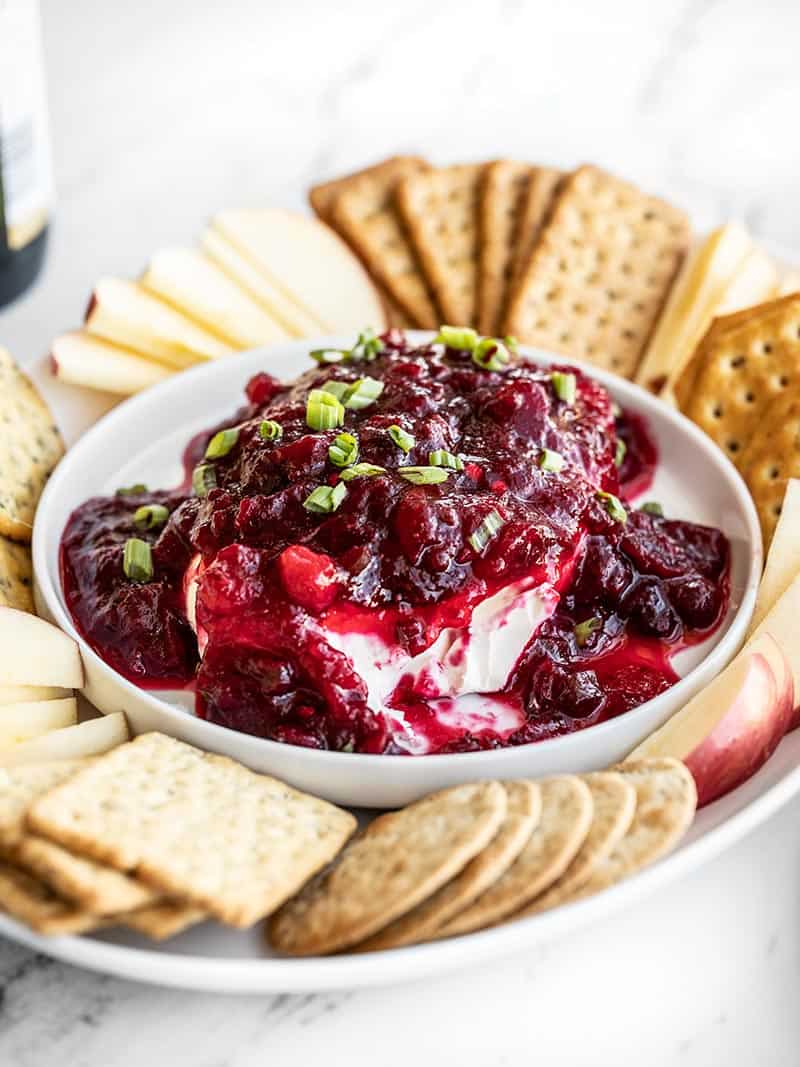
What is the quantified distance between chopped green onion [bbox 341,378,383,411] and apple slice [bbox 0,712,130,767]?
905 mm

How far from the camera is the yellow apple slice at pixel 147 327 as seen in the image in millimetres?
4020

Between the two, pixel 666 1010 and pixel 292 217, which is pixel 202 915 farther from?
pixel 292 217

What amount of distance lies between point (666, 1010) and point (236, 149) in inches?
171

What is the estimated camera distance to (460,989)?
2553 millimetres

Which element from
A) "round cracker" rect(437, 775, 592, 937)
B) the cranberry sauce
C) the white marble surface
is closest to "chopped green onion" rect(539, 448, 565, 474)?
the cranberry sauce

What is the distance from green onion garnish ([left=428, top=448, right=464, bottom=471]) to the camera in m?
3.00

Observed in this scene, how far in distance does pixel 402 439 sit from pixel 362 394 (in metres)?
0.27

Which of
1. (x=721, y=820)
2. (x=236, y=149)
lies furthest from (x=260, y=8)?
(x=721, y=820)

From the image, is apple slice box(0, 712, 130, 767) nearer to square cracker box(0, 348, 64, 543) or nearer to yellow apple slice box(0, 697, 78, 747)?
yellow apple slice box(0, 697, 78, 747)

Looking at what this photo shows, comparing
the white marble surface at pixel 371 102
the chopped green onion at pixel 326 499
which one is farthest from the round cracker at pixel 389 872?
the white marble surface at pixel 371 102

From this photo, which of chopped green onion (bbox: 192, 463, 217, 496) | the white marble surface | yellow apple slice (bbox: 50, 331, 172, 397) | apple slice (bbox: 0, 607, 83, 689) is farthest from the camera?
the white marble surface

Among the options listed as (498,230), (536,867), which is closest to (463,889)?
(536,867)

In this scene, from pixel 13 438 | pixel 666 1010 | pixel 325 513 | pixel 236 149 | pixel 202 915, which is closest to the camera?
pixel 202 915

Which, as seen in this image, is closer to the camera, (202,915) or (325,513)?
(202,915)
